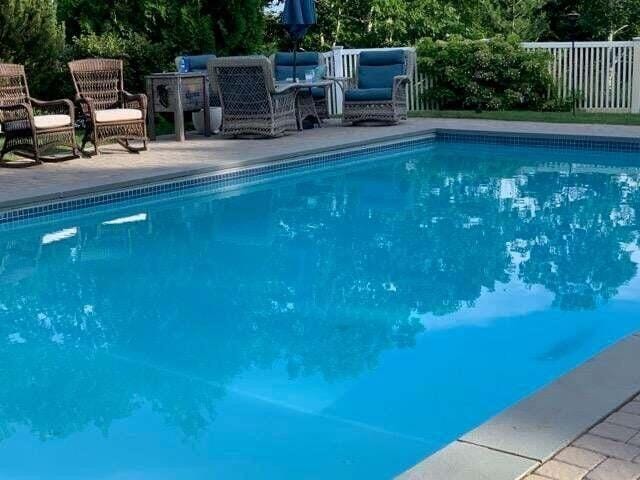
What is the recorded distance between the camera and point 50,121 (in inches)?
339

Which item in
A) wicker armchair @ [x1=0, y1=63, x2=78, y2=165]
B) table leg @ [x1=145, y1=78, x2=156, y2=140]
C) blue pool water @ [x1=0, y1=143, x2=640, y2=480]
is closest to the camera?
blue pool water @ [x1=0, y1=143, x2=640, y2=480]

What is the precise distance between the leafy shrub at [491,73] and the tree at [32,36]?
5.25 m

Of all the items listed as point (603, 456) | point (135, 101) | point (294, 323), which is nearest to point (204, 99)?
point (135, 101)

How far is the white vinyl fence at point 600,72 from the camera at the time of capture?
12.3 m

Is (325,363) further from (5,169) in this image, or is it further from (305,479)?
(5,169)

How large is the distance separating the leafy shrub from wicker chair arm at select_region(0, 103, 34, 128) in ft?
20.7

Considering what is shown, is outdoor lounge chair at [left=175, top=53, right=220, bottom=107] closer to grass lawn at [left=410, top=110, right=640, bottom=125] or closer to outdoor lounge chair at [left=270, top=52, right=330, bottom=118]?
outdoor lounge chair at [left=270, top=52, right=330, bottom=118]

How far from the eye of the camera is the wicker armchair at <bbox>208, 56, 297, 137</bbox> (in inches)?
401

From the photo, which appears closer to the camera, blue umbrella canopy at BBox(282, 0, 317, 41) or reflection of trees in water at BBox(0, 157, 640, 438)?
reflection of trees in water at BBox(0, 157, 640, 438)

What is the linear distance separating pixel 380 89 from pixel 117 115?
370 centimetres

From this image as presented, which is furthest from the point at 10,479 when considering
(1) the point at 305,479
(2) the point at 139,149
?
(2) the point at 139,149

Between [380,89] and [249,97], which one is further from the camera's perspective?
[380,89]

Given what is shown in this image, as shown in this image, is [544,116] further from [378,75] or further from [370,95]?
[370,95]

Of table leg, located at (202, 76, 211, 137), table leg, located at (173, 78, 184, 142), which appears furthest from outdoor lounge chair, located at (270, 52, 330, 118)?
table leg, located at (173, 78, 184, 142)
